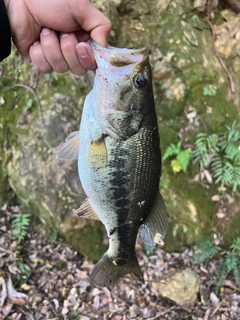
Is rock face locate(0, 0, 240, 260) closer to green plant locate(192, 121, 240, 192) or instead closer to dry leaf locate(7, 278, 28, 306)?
green plant locate(192, 121, 240, 192)

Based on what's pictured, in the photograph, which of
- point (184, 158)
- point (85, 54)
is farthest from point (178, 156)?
point (85, 54)

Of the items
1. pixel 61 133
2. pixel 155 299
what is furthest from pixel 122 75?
pixel 155 299

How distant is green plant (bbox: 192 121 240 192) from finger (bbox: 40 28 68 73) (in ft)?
8.30

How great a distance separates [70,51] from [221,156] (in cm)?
281

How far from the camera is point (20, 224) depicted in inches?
170

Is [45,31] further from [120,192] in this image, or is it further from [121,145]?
[120,192]

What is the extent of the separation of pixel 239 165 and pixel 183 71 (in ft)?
4.75

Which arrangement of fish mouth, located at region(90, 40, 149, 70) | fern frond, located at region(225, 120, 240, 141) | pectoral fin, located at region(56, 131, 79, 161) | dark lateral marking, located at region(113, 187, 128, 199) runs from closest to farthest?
fish mouth, located at region(90, 40, 149, 70) < dark lateral marking, located at region(113, 187, 128, 199) < pectoral fin, located at region(56, 131, 79, 161) < fern frond, located at region(225, 120, 240, 141)

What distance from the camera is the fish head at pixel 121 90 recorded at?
180 centimetres

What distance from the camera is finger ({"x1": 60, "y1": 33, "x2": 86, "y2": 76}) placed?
200 centimetres

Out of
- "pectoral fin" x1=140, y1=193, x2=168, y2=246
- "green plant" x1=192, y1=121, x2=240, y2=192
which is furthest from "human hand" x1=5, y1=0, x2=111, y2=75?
"green plant" x1=192, y1=121, x2=240, y2=192

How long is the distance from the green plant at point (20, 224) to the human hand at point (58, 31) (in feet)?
8.74

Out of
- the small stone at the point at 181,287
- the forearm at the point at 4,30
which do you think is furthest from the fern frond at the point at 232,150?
the forearm at the point at 4,30

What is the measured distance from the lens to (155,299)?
399 centimetres
